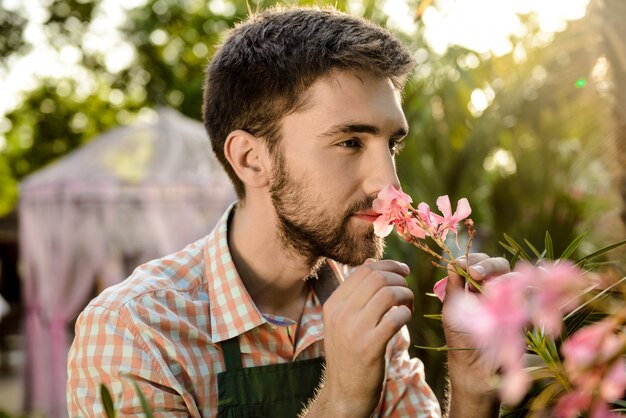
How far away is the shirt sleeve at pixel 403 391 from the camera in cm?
205

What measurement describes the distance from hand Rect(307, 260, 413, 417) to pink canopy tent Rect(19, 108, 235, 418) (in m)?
7.49

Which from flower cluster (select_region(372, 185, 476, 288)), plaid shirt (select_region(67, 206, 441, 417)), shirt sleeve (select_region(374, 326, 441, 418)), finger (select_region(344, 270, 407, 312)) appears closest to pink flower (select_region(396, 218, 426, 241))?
flower cluster (select_region(372, 185, 476, 288))

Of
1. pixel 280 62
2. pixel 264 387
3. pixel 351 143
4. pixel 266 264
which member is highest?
pixel 280 62

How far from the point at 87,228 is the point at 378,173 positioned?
298 inches

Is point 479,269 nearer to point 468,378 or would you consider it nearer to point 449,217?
point 449,217

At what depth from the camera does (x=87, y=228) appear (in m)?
8.83

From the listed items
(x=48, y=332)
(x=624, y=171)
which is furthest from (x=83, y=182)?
(x=624, y=171)

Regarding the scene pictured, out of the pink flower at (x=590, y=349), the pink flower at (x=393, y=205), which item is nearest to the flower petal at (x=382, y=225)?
the pink flower at (x=393, y=205)

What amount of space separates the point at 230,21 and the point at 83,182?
23.8ft

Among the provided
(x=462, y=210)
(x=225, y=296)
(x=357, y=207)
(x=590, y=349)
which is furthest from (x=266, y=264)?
(x=590, y=349)

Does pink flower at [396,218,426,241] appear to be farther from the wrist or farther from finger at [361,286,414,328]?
the wrist

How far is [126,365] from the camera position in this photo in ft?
5.25

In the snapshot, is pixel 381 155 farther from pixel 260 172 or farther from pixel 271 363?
pixel 271 363

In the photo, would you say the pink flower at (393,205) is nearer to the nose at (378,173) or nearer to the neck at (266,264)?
the nose at (378,173)
